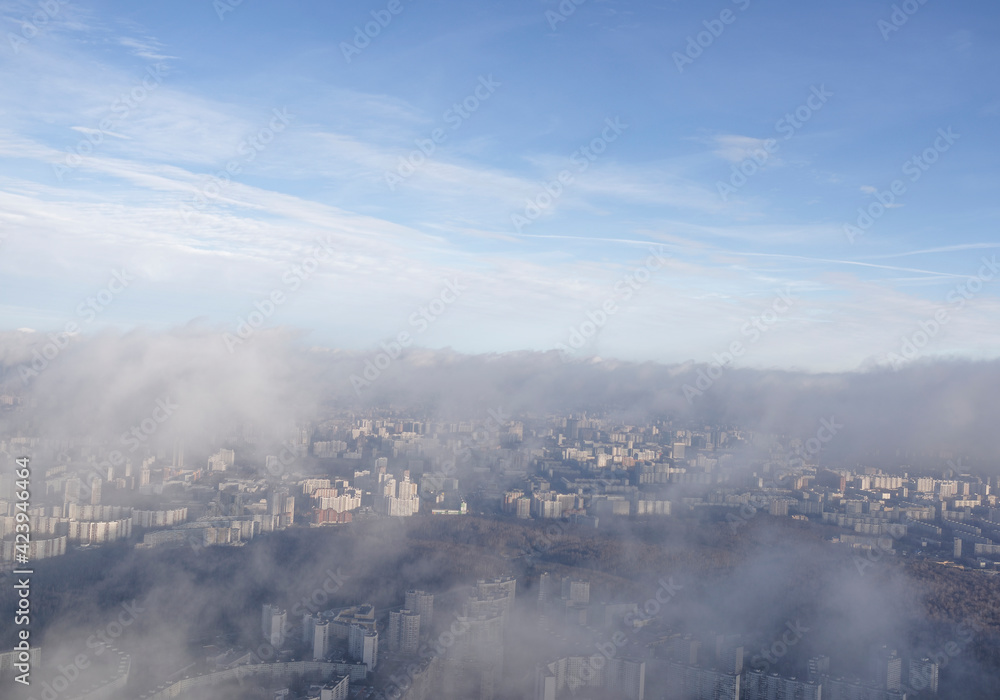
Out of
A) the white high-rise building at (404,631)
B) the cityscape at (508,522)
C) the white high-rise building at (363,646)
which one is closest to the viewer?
the cityscape at (508,522)

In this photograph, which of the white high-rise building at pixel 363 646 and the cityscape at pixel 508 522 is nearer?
the cityscape at pixel 508 522

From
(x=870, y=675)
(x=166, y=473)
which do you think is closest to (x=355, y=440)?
(x=166, y=473)

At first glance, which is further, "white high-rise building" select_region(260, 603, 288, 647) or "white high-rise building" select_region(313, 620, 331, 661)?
"white high-rise building" select_region(260, 603, 288, 647)

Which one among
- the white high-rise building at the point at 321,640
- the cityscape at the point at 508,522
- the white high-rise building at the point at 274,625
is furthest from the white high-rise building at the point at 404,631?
the white high-rise building at the point at 274,625

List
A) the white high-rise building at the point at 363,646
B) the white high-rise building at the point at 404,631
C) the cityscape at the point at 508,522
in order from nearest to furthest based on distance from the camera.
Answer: the cityscape at the point at 508,522
the white high-rise building at the point at 363,646
the white high-rise building at the point at 404,631

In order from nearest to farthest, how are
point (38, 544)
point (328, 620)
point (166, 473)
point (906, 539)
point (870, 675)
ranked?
point (870, 675) < point (328, 620) < point (38, 544) < point (906, 539) < point (166, 473)

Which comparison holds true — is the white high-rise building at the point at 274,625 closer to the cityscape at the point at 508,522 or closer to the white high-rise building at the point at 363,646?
the cityscape at the point at 508,522

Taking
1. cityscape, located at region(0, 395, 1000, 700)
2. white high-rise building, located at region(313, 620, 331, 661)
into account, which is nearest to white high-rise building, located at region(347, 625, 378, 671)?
cityscape, located at region(0, 395, 1000, 700)

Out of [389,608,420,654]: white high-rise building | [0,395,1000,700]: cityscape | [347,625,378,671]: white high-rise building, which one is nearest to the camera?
[0,395,1000,700]: cityscape

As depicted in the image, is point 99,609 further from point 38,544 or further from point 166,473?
point 166,473

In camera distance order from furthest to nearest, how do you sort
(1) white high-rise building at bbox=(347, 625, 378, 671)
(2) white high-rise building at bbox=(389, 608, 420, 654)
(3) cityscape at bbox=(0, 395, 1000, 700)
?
(2) white high-rise building at bbox=(389, 608, 420, 654), (1) white high-rise building at bbox=(347, 625, 378, 671), (3) cityscape at bbox=(0, 395, 1000, 700)

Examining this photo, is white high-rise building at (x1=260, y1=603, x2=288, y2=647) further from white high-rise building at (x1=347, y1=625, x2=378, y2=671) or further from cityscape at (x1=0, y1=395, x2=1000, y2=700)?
white high-rise building at (x1=347, y1=625, x2=378, y2=671)
